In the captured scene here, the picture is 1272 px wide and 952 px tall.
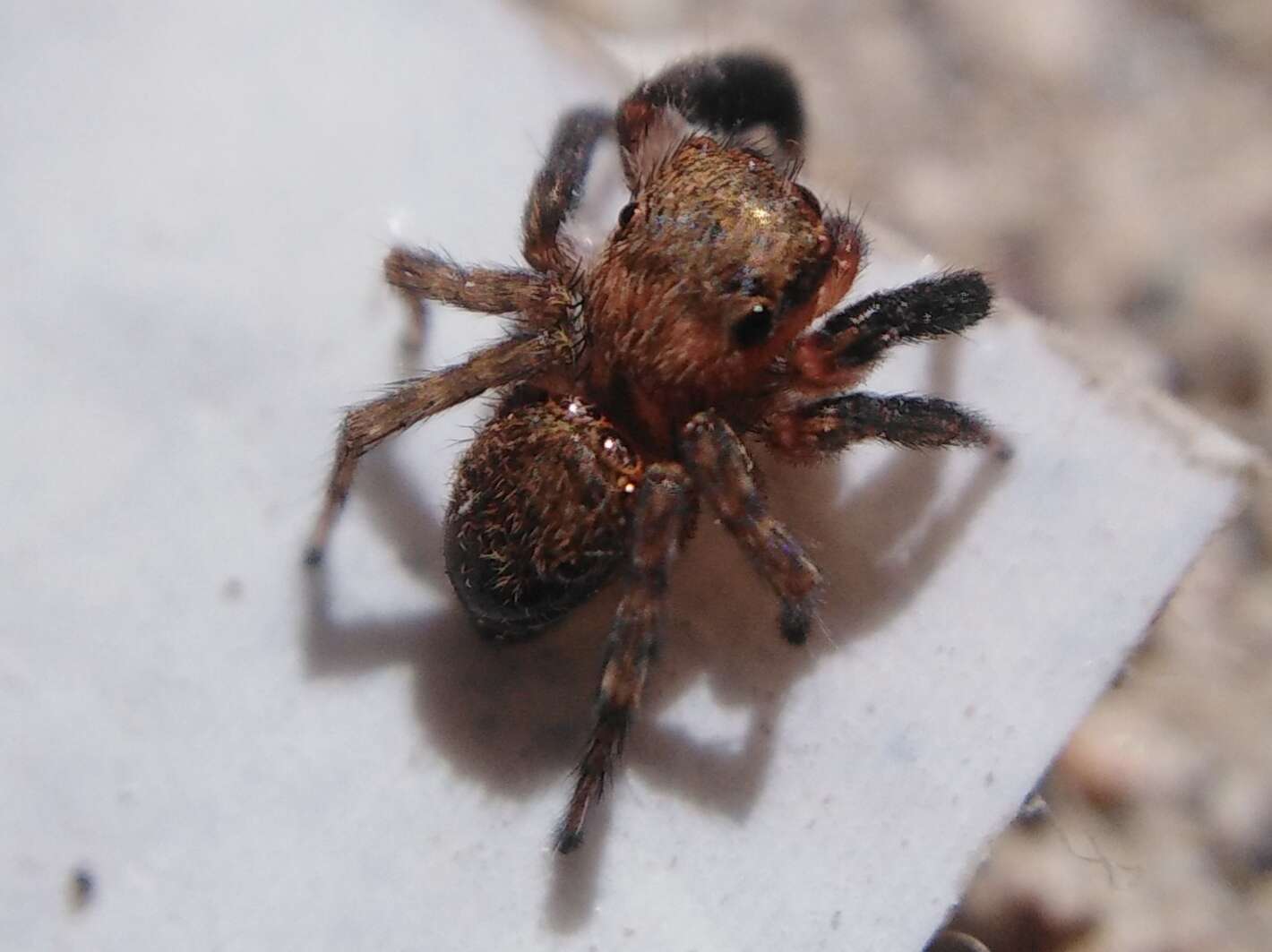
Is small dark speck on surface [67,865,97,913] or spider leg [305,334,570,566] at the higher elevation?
spider leg [305,334,570,566]

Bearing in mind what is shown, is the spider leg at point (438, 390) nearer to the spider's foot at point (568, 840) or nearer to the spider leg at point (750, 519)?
the spider leg at point (750, 519)

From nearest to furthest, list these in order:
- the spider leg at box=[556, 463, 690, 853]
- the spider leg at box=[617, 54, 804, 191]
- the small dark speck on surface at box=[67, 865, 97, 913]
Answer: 1. the spider leg at box=[556, 463, 690, 853]
2. the small dark speck on surface at box=[67, 865, 97, 913]
3. the spider leg at box=[617, 54, 804, 191]

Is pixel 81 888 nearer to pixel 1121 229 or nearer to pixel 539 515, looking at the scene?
pixel 539 515

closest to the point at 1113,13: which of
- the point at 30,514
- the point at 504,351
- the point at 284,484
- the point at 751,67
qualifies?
the point at 751,67

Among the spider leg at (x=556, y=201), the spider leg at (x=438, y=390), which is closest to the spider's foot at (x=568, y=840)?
the spider leg at (x=438, y=390)

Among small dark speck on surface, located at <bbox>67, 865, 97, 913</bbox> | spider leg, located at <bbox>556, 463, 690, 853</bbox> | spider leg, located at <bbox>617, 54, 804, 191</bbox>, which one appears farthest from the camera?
spider leg, located at <bbox>617, 54, 804, 191</bbox>

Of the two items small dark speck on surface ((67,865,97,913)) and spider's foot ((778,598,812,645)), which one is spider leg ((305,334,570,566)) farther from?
small dark speck on surface ((67,865,97,913))

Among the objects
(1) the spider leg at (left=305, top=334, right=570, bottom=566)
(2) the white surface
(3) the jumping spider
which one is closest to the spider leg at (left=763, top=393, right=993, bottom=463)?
(3) the jumping spider
